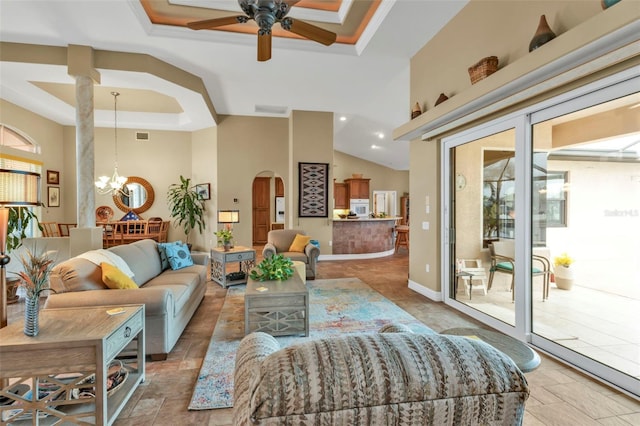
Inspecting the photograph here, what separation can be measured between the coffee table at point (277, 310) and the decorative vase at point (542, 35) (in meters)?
2.93

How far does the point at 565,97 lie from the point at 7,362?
396 cm

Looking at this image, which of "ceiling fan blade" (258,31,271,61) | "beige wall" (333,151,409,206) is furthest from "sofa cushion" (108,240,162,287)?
"beige wall" (333,151,409,206)

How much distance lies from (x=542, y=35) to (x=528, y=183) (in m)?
1.24

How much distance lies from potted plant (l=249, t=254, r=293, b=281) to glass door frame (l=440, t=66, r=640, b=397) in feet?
7.37

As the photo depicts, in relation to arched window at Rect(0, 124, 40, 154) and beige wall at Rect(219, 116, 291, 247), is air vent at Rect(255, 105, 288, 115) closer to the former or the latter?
beige wall at Rect(219, 116, 291, 247)

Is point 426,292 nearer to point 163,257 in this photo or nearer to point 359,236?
point 359,236

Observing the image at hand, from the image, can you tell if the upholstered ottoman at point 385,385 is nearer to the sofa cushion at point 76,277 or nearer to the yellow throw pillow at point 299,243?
the sofa cushion at point 76,277

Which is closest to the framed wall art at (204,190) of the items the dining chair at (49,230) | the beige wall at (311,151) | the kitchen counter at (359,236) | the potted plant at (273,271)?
the beige wall at (311,151)

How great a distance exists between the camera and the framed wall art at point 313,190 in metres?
7.69

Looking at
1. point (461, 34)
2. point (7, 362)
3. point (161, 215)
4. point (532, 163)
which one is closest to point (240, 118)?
point (161, 215)

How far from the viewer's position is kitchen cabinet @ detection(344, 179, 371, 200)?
38.5 ft

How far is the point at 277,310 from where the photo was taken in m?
3.12

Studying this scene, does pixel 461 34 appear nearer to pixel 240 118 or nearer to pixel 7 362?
pixel 7 362

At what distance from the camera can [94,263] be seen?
2.86m
